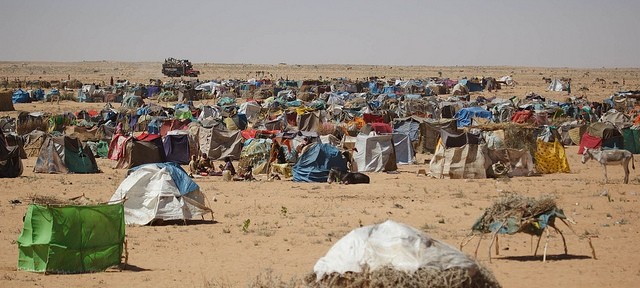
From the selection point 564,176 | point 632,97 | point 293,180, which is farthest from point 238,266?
point 632,97

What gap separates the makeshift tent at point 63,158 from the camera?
28.6 metres

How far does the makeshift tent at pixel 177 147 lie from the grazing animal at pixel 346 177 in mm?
7444

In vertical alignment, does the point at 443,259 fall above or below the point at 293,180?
above

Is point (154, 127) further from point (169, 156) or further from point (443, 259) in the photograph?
point (443, 259)

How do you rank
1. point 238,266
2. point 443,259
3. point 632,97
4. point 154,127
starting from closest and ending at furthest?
point 443,259, point 238,266, point 154,127, point 632,97

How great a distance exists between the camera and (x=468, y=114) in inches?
1836

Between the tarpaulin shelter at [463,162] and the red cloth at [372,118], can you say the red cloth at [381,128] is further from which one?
the tarpaulin shelter at [463,162]

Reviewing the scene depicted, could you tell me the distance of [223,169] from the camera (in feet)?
91.0

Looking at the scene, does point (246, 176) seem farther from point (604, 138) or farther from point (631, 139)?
point (631, 139)

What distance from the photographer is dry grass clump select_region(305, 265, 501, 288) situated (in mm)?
8492

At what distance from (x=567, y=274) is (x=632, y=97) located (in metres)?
49.8

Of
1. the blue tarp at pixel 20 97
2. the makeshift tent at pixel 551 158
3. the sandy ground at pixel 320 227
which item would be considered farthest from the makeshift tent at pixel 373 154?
the blue tarp at pixel 20 97

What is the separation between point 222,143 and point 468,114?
1836 centimetres

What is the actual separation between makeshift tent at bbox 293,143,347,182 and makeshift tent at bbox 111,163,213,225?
7960mm
